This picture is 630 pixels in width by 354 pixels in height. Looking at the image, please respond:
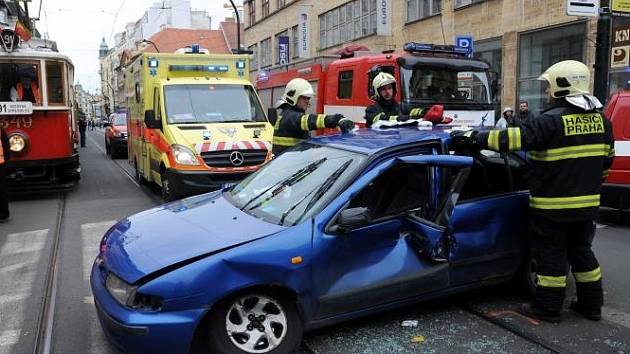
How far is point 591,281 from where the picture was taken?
4328 millimetres

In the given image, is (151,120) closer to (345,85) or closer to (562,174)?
(345,85)

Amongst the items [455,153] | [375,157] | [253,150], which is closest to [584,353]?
[455,153]

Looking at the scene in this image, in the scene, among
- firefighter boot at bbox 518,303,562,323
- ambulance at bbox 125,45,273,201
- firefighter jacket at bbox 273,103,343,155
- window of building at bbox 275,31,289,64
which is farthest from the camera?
window of building at bbox 275,31,289,64

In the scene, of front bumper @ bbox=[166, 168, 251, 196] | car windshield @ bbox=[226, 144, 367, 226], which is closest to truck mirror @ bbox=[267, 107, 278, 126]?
front bumper @ bbox=[166, 168, 251, 196]

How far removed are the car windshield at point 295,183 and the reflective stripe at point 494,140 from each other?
2.88 feet

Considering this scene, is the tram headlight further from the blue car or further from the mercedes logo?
the blue car

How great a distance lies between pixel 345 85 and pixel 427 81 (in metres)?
2.15

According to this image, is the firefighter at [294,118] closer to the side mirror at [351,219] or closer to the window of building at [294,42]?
the side mirror at [351,219]

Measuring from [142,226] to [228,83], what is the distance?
610 cm

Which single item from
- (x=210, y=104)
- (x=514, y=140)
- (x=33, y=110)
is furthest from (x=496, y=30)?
(x=514, y=140)

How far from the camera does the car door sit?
371 cm

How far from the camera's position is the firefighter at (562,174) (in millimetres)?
4059

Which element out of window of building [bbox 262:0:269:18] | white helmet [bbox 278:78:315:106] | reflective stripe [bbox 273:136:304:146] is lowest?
reflective stripe [bbox 273:136:304:146]

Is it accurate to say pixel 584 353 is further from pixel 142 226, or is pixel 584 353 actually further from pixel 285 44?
pixel 285 44
